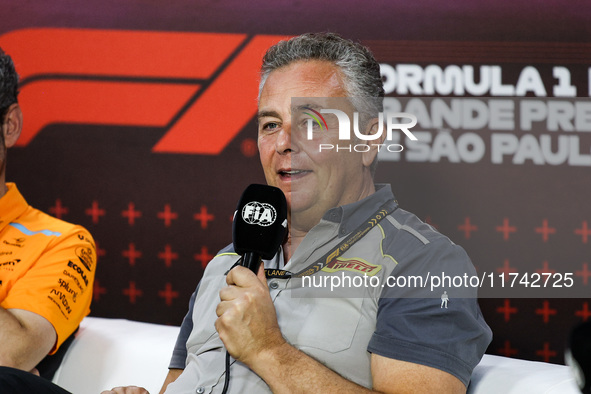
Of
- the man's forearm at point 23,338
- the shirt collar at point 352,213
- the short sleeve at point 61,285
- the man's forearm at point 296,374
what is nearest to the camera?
the man's forearm at point 296,374

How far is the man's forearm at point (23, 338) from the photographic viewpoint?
6.57 ft

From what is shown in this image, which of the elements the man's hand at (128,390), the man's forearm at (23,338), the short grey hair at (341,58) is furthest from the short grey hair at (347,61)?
the man's forearm at (23,338)

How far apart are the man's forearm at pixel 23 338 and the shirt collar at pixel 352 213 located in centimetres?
89

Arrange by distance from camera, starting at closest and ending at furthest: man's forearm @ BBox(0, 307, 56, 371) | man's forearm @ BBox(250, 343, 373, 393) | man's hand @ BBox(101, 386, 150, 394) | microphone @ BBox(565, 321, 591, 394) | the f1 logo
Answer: microphone @ BBox(565, 321, 591, 394), man's forearm @ BBox(250, 343, 373, 393), man's hand @ BBox(101, 386, 150, 394), man's forearm @ BBox(0, 307, 56, 371), the f1 logo

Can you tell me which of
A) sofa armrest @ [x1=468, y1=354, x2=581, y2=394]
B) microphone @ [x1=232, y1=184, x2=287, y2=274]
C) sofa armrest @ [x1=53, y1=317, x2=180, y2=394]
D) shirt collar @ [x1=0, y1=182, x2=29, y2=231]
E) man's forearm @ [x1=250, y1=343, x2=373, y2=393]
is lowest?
sofa armrest @ [x1=53, y1=317, x2=180, y2=394]

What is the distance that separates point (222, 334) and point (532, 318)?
1.13m

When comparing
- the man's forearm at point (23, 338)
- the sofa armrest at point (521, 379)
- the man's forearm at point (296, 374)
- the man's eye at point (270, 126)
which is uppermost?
the man's eye at point (270, 126)

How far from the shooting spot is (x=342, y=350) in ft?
5.34

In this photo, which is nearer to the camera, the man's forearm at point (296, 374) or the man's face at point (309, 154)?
the man's forearm at point (296, 374)

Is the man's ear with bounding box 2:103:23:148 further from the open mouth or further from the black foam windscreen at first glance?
the black foam windscreen

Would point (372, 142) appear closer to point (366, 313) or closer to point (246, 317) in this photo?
point (366, 313)

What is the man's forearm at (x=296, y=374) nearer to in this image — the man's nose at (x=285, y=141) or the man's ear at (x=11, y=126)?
the man's nose at (x=285, y=141)

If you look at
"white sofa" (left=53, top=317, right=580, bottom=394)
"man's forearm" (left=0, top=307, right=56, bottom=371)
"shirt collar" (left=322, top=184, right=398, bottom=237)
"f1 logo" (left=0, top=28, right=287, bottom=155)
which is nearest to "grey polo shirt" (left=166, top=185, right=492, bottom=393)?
"shirt collar" (left=322, top=184, right=398, bottom=237)

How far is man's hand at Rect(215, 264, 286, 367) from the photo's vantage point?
1.54 metres
